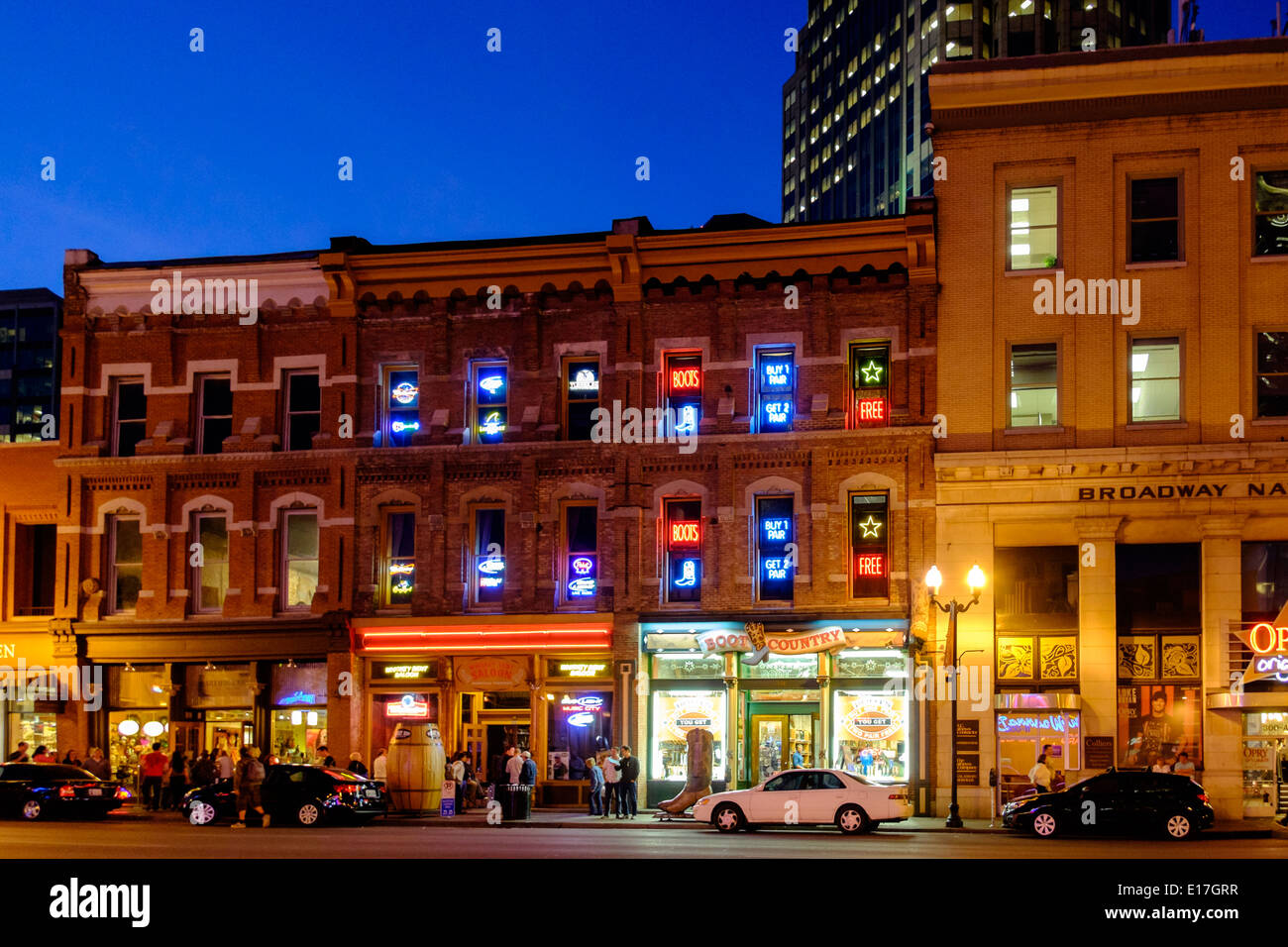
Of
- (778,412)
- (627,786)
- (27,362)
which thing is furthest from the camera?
(27,362)

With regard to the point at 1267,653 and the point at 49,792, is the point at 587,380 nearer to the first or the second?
the point at 49,792

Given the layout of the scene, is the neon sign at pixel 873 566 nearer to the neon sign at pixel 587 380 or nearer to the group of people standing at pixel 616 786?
the group of people standing at pixel 616 786

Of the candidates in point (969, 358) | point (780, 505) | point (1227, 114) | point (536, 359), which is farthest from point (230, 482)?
point (1227, 114)

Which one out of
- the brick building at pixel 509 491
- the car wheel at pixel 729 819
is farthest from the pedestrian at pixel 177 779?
the car wheel at pixel 729 819

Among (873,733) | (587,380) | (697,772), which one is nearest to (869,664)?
(873,733)

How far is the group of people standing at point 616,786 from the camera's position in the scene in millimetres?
32656

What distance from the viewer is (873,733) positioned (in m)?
34.1

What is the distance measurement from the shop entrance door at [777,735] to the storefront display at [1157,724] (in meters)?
Result: 7.13

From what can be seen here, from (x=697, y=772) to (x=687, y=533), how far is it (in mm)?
6397

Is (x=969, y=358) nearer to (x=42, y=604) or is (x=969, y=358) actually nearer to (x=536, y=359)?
(x=536, y=359)

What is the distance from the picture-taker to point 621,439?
3622 cm

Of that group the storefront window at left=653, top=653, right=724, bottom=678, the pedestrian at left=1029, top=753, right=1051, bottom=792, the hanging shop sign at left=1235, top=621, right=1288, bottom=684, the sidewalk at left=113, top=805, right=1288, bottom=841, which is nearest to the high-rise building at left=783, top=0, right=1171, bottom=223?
the storefront window at left=653, top=653, right=724, bottom=678

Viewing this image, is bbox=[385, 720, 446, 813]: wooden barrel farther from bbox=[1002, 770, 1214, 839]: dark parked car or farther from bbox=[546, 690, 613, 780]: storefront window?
bbox=[1002, 770, 1214, 839]: dark parked car

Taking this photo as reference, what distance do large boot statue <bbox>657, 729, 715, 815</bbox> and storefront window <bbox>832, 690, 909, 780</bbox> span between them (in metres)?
3.56
